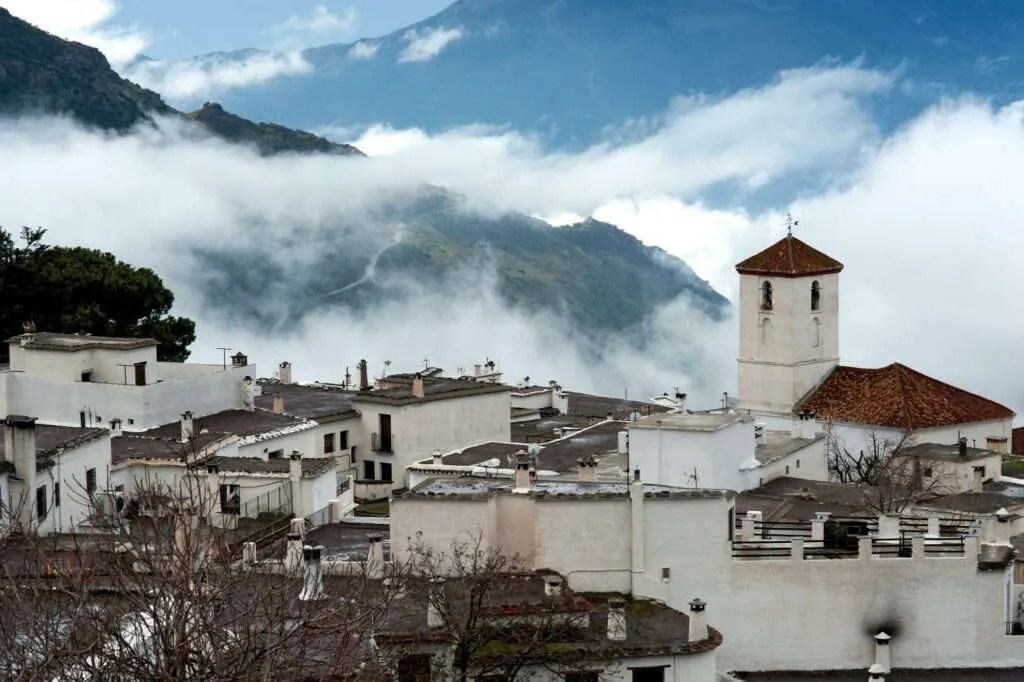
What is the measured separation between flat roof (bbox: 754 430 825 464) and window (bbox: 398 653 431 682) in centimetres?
2593

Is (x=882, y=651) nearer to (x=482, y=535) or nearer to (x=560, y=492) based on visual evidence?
(x=560, y=492)

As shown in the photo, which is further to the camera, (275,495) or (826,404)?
(826,404)

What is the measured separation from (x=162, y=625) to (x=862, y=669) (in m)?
16.8

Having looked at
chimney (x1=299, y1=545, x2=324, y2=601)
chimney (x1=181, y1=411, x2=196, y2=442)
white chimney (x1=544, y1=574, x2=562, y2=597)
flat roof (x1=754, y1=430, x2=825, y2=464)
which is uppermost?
chimney (x1=181, y1=411, x2=196, y2=442)

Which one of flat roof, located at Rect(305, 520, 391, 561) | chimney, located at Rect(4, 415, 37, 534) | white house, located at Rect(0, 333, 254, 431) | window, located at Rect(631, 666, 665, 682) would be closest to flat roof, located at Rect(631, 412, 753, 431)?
flat roof, located at Rect(305, 520, 391, 561)

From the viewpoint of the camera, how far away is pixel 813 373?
87.9 m

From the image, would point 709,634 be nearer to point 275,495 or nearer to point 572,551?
point 572,551

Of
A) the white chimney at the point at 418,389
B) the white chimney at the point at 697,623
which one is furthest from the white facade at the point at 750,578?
the white chimney at the point at 418,389

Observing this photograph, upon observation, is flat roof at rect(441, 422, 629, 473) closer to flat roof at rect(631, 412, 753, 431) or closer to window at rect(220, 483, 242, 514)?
flat roof at rect(631, 412, 753, 431)

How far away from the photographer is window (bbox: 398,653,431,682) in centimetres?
3728

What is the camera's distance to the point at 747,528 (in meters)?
46.2

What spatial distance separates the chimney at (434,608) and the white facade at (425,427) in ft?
101

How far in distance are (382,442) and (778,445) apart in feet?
35.5

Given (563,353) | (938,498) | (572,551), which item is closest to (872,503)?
(938,498)
